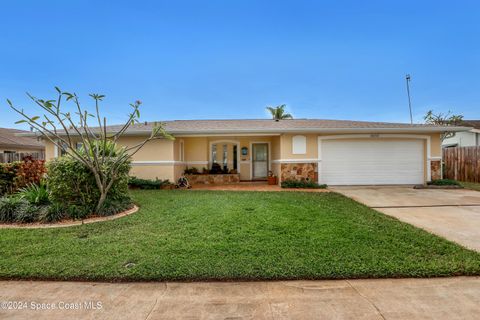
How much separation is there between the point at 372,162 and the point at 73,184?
11909mm

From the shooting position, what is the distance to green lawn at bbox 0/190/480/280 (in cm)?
323

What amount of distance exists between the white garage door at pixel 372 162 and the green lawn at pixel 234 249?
6.07 m

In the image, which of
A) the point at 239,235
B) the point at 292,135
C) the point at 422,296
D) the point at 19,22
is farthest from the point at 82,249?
the point at 19,22

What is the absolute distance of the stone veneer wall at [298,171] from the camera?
11812 millimetres

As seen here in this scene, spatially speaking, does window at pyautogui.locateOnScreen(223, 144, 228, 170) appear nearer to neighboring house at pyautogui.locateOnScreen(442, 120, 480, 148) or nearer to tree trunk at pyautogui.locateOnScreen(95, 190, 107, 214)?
tree trunk at pyautogui.locateOnScreen(95, 190, 107, 214)

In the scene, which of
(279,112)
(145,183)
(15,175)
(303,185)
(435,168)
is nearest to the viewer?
(15,175)

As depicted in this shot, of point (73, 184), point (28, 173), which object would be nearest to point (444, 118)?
point (73, 184)

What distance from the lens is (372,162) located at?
474 inches

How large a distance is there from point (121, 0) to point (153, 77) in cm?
591

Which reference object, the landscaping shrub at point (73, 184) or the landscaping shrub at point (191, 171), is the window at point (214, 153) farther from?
the landscaping shrub at point (73, 184)

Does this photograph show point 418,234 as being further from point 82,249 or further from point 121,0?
point 121,0

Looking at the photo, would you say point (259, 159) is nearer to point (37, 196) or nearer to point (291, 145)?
point (291, 145)

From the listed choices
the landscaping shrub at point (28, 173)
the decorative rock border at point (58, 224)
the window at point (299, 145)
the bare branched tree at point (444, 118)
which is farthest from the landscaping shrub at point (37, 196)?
the bare branched tree at point (444, 118)

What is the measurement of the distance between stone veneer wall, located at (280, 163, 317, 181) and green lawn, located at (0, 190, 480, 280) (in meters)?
5.66
